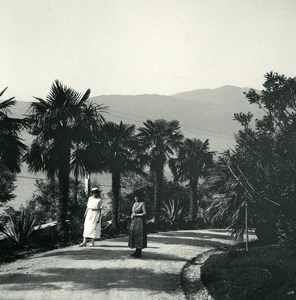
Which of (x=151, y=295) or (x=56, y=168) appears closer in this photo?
(x=151, y=295)

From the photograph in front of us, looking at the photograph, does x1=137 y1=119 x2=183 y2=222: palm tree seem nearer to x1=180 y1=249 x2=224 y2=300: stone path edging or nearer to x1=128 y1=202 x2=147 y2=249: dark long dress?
x1=180 y1=249 x2=224 y2=300: stone path edging

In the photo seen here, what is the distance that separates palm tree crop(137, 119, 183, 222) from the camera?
27.9 metres

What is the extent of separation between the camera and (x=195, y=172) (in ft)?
108

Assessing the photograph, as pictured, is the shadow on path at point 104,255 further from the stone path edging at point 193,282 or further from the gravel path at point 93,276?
the stone path edging at point 193,282

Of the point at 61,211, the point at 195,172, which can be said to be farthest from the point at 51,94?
the point at 195,172

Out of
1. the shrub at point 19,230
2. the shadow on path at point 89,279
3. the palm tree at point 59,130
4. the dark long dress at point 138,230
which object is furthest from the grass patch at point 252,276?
the palm tree at point 59,130

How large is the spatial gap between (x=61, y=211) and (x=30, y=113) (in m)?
3.86

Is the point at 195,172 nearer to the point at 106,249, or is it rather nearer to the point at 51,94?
the point at 51,94

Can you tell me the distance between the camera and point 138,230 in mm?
9820

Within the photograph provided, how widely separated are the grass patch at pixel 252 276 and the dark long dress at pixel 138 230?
159 centimetres

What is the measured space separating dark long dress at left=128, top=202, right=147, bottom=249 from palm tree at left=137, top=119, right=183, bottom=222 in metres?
17.1

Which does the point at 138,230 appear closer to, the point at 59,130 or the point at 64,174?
the point at 64,174

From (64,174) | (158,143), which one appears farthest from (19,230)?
(158,143)

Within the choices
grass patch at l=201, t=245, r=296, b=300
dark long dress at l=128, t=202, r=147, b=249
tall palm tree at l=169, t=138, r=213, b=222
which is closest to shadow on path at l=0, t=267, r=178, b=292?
grass patch at l=201, t=245, r=296, b=300
